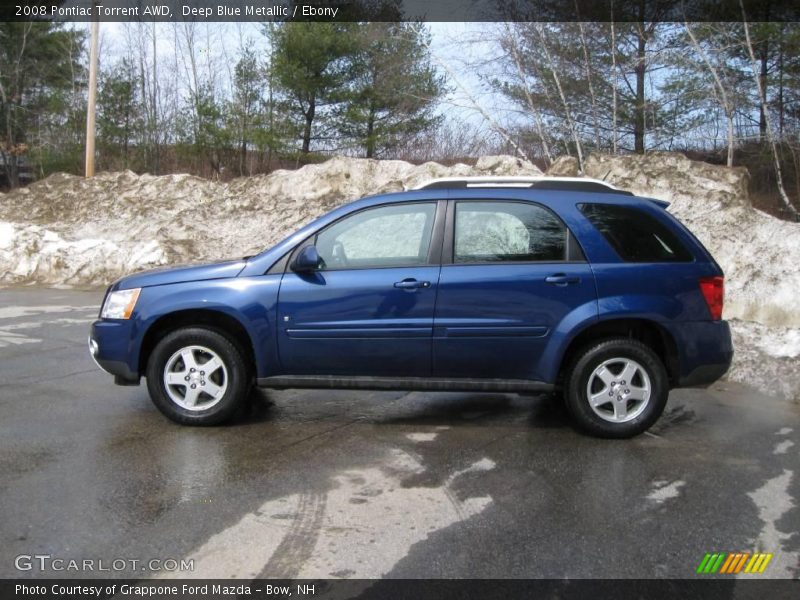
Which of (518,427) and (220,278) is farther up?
(220,278)

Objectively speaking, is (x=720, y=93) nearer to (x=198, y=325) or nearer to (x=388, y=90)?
(x=388, y=90)

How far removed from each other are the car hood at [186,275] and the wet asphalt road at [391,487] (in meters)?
1.05

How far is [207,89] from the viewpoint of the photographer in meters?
29.6

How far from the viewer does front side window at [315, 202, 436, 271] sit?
5.18m

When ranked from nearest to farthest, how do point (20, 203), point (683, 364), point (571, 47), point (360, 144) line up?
point (683, 364)
point (571, 47)
point (20, 203)
point (360, 144)

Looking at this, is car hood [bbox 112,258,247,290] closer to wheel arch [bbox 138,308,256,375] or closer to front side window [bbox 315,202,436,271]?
wheel arch [bbox 138,308,256,375]

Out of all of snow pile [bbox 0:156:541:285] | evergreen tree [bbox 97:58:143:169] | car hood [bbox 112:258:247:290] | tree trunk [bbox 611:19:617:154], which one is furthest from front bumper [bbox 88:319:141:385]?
evergreen tree [bbox 97:58:143:169]

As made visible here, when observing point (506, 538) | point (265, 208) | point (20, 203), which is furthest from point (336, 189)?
point (506, 538)

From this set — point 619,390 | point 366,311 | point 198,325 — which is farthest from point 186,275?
point 619,390

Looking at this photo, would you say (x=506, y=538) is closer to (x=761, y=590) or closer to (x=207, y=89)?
(x=761, y=590)

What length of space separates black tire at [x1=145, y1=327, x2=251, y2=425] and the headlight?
13.4 inches

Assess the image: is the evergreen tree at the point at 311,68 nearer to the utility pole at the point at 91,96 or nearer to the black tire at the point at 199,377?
the utility pole at the point at 91,96

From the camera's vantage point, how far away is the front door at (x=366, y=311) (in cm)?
503

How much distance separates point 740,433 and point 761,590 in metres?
2.51
